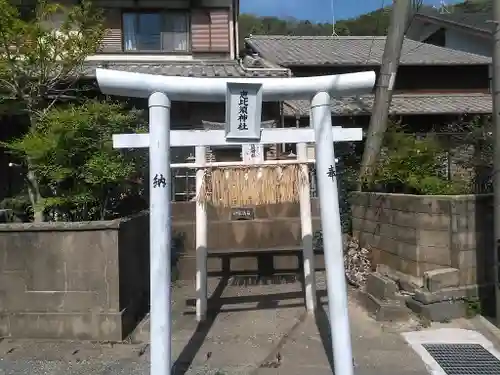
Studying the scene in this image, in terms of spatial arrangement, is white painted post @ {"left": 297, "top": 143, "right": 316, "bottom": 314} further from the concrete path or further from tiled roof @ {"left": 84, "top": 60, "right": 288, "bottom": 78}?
tiled roof @ {"left": 84, "top": 60, "right": 288, "bottom": 78}

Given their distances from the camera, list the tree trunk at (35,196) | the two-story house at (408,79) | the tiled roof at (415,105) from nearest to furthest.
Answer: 1. the tree trunk at (35,196)
2. the tiled roof at (415,105)
3. the two-story house at (408,79)

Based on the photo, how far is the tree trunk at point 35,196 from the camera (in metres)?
6.34

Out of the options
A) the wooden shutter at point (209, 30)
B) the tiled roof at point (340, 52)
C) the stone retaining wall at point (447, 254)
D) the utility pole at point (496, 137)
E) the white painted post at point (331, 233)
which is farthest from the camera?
the tiled roof at point (340, 52)

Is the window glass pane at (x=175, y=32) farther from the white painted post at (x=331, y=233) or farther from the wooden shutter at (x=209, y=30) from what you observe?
the white painted post at (x=331, y=233)

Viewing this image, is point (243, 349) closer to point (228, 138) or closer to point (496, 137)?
point (228, 138)

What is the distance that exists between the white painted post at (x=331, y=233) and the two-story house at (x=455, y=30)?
1569cm

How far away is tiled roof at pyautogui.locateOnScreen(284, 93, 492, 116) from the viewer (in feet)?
41.8

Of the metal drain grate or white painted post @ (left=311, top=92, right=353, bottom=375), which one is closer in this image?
white painted post @ (left=311, top=92, right=353, bottom=375)

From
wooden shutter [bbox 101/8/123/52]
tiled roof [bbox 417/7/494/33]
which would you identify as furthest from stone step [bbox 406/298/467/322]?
tiled roof [bbox 417/7/494/33]

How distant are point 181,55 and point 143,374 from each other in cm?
1019

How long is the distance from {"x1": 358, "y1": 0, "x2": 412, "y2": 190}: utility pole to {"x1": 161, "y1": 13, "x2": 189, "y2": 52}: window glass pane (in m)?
6.24

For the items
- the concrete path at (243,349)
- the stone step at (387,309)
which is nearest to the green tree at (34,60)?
the concrete path at (243,349)

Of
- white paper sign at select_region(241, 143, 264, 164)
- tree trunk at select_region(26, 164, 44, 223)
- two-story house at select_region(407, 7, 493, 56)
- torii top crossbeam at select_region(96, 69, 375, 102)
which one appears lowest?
tree trunk at select_region(26, 164, 44, 223)

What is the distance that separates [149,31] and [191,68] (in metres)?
2.21
